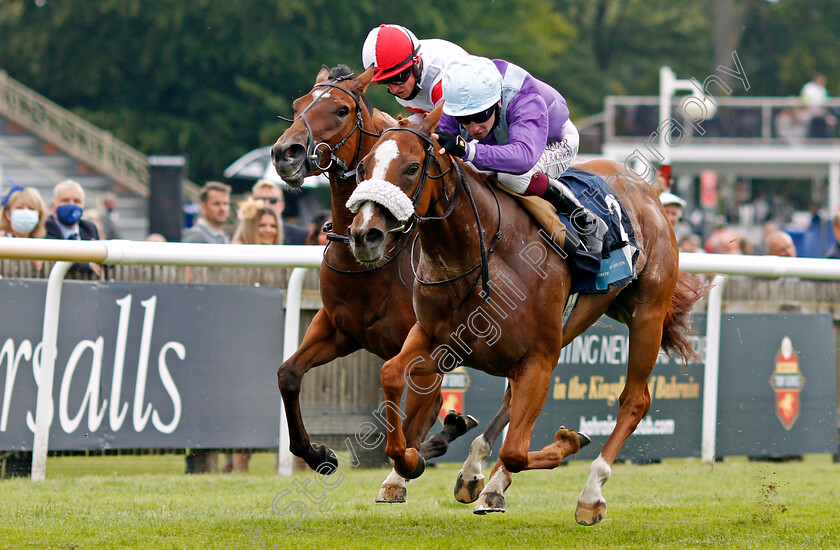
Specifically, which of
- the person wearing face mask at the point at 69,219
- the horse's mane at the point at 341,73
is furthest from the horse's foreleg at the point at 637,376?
the person wearing face mask at the point at 69,219

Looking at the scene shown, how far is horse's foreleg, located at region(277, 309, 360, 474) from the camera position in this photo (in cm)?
526

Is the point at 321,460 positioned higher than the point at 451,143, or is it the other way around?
the point at 451,143

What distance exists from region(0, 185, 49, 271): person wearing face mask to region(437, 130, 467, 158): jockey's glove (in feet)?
11.9

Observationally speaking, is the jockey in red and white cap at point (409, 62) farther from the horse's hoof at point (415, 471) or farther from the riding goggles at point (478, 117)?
the horse's hoof at point (415, 471)

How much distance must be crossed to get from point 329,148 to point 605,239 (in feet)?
4.26

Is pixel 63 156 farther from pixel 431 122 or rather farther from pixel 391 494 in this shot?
pixel 431 122

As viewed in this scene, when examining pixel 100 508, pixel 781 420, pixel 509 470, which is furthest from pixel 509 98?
pixel 781 420

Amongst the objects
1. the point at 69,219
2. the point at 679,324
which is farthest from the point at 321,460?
the point at 69,219

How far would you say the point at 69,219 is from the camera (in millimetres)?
7121

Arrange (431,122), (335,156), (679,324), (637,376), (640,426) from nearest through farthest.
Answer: (431,122)
(335,156)
(637,376)
(679,324)
(640,426)

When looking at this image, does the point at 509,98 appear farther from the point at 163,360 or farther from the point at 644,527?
the point at 163,360

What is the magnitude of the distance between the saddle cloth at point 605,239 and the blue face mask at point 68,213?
10.4ft

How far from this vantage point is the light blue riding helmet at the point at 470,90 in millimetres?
4590

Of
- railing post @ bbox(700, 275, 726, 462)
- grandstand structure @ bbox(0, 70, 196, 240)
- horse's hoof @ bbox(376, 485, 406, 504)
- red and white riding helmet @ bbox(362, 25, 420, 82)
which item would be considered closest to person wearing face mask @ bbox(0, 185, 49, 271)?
red and white riding helmet @ bbox(362, 25, 420, 82)
